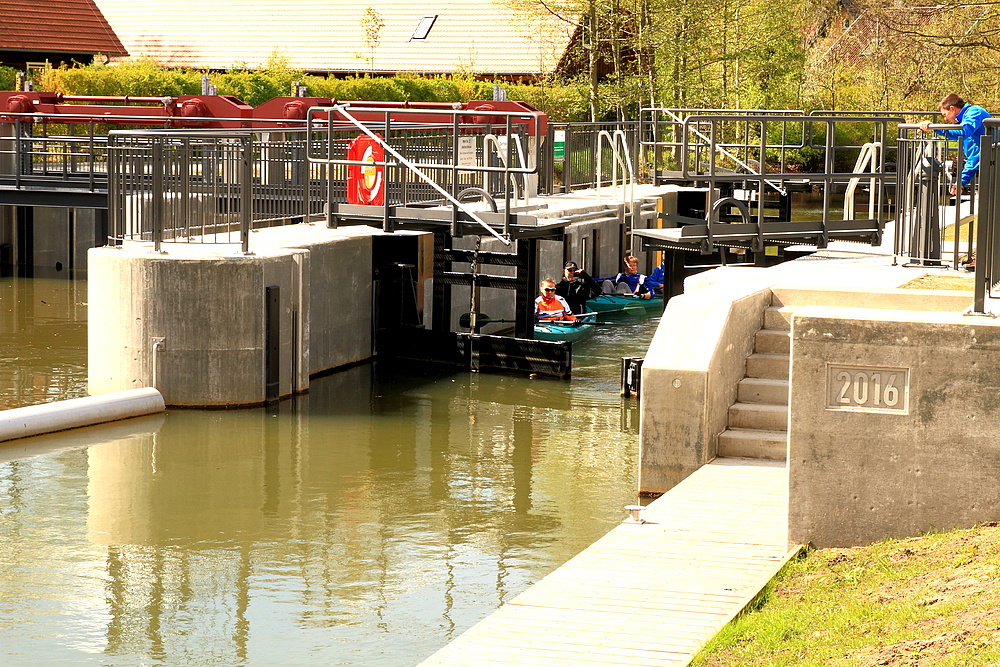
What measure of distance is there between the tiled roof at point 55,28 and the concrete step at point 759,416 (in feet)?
121

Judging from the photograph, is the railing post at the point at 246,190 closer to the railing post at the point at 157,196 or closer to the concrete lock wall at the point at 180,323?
the concrete lock wall at the point at 180,323

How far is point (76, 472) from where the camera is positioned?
13.8 meters

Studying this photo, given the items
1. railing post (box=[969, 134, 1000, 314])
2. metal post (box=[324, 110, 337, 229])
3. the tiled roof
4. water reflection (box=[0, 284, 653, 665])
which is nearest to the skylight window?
the tiled roof

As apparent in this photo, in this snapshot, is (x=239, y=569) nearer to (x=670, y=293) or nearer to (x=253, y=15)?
(x=670, y=293)

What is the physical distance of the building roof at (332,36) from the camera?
5459 centimetres

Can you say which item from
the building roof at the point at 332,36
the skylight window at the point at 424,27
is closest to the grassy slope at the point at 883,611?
the building roof at the point at 332,36

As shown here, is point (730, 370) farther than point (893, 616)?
Yes

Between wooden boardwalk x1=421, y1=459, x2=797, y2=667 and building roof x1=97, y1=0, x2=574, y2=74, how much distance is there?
139ft

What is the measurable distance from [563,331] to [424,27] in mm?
36161

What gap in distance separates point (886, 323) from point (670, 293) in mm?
13920

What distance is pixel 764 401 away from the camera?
1291 centimetres

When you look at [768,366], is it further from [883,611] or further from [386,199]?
[386,199]

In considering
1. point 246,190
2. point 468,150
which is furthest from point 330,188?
point 246,190

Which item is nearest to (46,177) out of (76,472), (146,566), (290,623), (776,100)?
(76,472)
